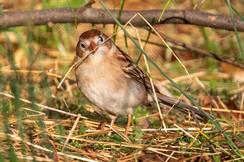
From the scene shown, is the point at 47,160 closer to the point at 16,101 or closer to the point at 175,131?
the point at 16,101

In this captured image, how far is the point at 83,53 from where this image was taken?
17.8 feet

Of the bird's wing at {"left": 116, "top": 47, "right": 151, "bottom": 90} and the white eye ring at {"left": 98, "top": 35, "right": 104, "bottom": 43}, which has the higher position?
the white eye ring at {"left": 98, "top": 35, "right": 104, "bottom": 43}

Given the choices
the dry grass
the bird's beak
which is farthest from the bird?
the dry grass

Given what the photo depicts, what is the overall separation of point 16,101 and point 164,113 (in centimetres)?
236

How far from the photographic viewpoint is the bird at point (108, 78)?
17.4ft

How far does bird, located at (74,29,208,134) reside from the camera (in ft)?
17.4

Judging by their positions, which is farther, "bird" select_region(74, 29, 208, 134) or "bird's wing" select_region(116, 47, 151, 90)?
"bird's wing" select_region(116, 47, 151, 90)

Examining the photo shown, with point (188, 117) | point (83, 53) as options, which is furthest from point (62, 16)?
point (188, 117)

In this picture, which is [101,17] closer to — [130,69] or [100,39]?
[100,39]

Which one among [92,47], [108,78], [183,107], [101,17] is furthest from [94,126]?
[101,17]

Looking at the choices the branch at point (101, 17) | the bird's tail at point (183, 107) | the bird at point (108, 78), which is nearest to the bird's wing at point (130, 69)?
the bird at point (108, 78)

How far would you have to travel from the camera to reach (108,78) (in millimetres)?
5375

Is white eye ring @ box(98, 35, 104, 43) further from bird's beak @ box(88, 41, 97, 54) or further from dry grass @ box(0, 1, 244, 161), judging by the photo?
dry grass @ box(0, 1, 244, 161)

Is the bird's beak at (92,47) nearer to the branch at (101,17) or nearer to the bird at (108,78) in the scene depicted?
the bird at (108,78)
